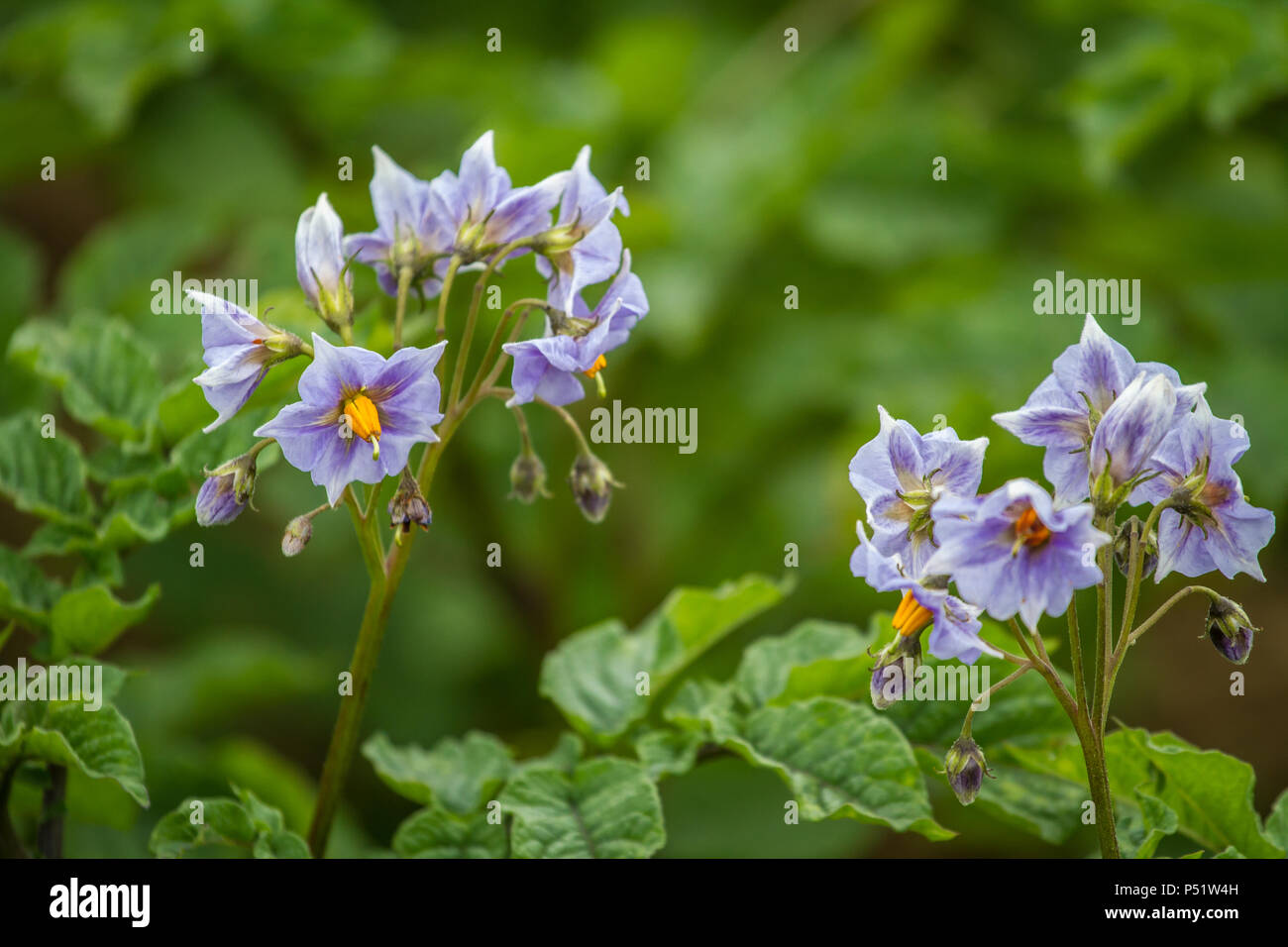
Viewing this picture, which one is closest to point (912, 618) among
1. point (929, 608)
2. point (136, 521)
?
point (929, 608)

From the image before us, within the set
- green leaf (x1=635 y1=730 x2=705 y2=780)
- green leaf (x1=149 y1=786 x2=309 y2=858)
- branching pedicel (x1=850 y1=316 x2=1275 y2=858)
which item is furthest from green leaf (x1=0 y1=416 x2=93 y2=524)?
branching pedicel (x1=850 y1=316 x2=1275 y2=858)

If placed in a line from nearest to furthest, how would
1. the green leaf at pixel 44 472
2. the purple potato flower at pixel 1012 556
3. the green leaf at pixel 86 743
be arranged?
the purple potato flower at pixel 1012 556 < the green leaf at pixel 86 743 < the green leaf at pixel 44 472

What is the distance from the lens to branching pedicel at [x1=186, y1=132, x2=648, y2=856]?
1.03 meters

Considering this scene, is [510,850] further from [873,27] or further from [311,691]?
[873,27]

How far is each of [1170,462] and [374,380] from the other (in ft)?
2.44

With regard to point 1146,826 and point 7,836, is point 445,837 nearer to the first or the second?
point 7,836

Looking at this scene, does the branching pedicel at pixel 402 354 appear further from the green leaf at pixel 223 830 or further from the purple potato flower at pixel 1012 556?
the purple potato flower at pixel 1012 556

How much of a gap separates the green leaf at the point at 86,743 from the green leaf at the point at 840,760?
605 mm

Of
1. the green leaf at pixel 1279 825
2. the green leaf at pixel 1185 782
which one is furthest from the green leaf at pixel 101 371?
the green leaf at pixel 1279 825

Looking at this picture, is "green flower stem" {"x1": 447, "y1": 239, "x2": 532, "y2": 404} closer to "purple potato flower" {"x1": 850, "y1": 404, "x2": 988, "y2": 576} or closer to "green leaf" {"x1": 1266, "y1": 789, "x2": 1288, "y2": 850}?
"purple potato flower" {"x1": 850, "y1": 404, "x2": 988, "y2": 576}

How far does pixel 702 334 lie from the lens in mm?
2643

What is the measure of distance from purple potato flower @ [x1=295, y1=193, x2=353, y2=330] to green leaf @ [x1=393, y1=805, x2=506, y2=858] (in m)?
0.56

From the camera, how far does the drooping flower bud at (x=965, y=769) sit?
105 cm
